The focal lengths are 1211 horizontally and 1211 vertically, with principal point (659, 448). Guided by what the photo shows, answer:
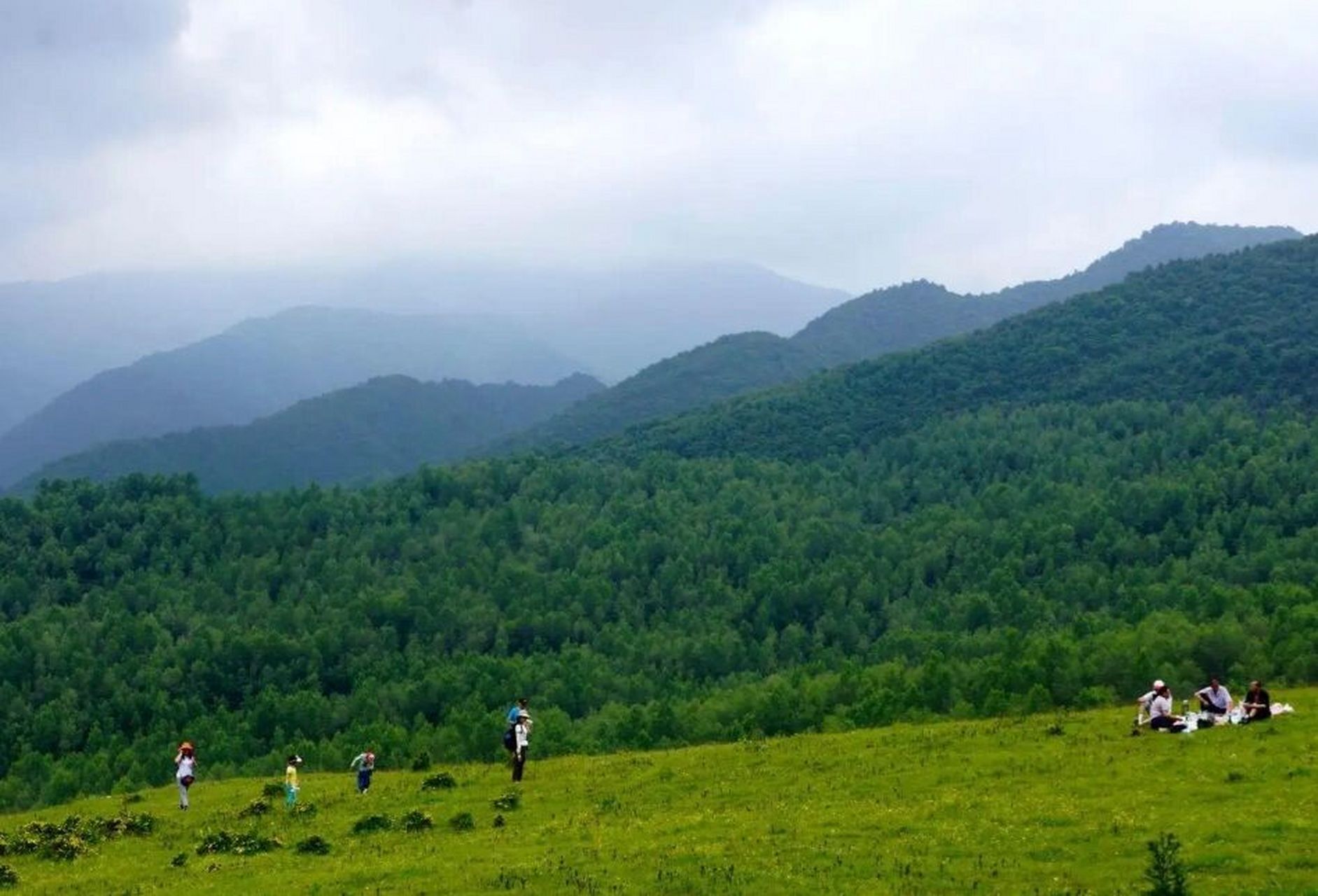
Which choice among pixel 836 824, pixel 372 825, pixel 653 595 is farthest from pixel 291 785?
pixel 653 595

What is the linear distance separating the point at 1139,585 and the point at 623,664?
46.1 metres

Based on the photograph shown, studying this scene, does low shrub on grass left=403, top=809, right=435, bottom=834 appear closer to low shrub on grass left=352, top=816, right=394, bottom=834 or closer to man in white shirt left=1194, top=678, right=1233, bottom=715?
low shrub on grass left=352, top=816, right=394, bottom=834

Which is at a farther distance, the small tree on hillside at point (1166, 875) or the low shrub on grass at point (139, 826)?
the low shrub on grass at point (139, 826)

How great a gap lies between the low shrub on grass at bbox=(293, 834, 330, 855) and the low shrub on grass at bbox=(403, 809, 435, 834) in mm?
2496

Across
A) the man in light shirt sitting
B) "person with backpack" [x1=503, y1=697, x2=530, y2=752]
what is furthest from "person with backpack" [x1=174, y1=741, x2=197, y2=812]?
the man in light shirt sitting

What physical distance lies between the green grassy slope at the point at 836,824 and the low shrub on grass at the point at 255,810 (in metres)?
0.49

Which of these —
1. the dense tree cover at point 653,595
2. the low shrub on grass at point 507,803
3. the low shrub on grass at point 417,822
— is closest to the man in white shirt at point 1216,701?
the dense tree cover at point 653,595

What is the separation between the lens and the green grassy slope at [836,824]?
84.7ft

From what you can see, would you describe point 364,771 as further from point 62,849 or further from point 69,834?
point 62,849

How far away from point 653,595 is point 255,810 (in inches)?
3792

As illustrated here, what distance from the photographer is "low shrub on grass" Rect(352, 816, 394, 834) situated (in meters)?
36.3

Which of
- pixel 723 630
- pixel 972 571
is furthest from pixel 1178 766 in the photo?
pixel 972 571

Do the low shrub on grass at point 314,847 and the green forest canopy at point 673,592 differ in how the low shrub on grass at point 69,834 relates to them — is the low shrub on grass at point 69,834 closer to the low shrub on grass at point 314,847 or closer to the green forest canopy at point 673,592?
the low shrub on grass at point 314,847

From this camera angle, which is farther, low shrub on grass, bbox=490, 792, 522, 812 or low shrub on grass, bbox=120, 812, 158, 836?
low shrub on grass, bbox=120, 812, 158, 836
